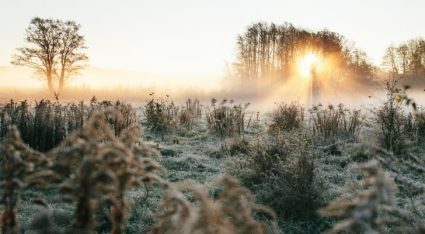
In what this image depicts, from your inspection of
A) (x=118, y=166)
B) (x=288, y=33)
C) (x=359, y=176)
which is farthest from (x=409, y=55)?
(x=118, y=166)

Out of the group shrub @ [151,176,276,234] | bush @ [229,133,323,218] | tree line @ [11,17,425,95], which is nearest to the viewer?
shrub @ [151,176,276,234]

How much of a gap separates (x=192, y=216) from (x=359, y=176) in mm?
5911

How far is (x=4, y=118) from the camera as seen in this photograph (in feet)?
24.8

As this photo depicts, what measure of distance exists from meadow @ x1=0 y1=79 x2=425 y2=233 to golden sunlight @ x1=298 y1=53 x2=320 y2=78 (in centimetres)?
1888

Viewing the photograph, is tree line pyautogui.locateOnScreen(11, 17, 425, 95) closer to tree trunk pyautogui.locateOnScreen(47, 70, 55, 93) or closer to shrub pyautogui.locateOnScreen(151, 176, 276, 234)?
tree trunk pyautogui.locateOnScreen(47, 70, 55, 93)

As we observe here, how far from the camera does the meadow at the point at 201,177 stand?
0.90 m

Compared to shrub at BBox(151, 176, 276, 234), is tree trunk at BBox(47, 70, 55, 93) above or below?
above

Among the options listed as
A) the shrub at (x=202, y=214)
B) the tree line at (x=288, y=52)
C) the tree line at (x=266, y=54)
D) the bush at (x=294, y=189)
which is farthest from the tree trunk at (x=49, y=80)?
the shrub at (x=202, y=214)

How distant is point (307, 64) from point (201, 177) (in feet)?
89.7

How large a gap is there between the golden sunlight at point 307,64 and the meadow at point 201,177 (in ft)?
62.0

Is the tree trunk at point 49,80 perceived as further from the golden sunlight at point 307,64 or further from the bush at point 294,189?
the bush at point 294,189

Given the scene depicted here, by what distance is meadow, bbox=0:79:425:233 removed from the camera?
2.97 feet

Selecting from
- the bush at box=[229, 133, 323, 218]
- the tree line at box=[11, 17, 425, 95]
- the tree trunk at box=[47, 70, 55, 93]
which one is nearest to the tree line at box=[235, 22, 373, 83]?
the tree line at box=[11, 17, 425, 95]

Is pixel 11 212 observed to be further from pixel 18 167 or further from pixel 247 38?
pixel 247 38
